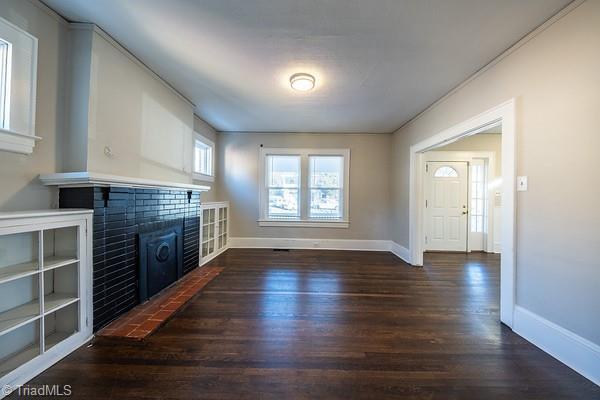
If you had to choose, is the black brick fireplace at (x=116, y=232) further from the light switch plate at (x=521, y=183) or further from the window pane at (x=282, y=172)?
the light switch plate at (x=521, y=183)

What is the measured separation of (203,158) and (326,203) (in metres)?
2.76

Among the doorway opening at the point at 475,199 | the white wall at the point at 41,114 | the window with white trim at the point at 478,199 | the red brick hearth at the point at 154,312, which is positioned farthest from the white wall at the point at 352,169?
the white wall at the point at 41,114

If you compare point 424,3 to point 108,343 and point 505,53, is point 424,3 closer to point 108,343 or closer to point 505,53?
point 505,53

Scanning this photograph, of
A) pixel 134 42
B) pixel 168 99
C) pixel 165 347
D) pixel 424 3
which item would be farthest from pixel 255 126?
pixel 165 347

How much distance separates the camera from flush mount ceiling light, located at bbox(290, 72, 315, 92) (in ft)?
9.17

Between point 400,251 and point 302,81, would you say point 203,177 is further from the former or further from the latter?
point 400,251

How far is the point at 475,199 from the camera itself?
5363mm

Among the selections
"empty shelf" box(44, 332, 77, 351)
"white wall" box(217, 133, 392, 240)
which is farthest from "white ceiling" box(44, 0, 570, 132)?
"empty shelf" box(44, 332, 77, 351)

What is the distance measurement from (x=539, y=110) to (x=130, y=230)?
3793 millimetres

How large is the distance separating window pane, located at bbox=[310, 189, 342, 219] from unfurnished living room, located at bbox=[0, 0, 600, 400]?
2151mm

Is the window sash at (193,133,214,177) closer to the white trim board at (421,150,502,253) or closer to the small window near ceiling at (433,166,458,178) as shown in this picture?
the white trim board at (421,150,502,253)

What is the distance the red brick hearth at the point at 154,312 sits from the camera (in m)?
2.08

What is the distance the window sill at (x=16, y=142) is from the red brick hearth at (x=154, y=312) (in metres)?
1.53

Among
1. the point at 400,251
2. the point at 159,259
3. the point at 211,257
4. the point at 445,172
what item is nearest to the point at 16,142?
the point at 159,259
